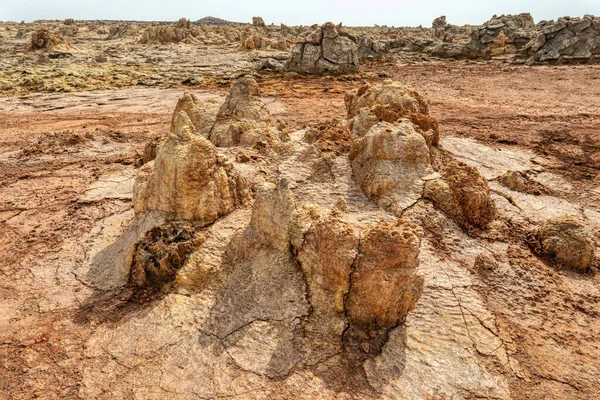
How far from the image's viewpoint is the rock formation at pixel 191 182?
10.7 feet

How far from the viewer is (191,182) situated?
324 cm

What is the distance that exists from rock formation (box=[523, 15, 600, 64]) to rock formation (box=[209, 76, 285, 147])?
46.8ft

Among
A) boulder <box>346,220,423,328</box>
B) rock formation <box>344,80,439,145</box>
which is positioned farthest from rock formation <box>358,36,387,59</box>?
boulder <box>346,220,423,328</box>

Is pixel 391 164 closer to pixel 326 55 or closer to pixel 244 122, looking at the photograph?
pixel 244 122

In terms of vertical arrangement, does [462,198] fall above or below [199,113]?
below

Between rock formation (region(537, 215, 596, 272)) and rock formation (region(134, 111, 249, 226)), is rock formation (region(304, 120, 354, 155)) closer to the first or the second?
rock formation (region(134, 111, 249, 226))

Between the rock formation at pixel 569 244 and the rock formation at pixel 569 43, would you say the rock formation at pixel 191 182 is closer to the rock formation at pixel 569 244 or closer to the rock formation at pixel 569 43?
the rock formation at pixel 569 244

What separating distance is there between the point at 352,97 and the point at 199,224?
3.42m

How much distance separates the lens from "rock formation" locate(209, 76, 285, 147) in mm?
4324

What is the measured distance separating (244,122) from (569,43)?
15710 millimetres

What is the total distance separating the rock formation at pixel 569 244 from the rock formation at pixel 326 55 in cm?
1193

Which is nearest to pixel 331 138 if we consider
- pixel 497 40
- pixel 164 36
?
pixel 497 40

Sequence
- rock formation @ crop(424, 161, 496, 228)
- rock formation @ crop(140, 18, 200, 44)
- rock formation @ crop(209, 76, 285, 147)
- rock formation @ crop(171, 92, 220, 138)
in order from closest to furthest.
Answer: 1. rock formation @ crop(424, 161, 496, 228)
2. rock formation @ crop(209, 76, 285, 147)
3. rock formation @ crop(171, 92, 220, 138)
4. rock formation @ crop(140, 18, 200, 44)

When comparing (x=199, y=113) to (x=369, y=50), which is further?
(x=369, y=50)
